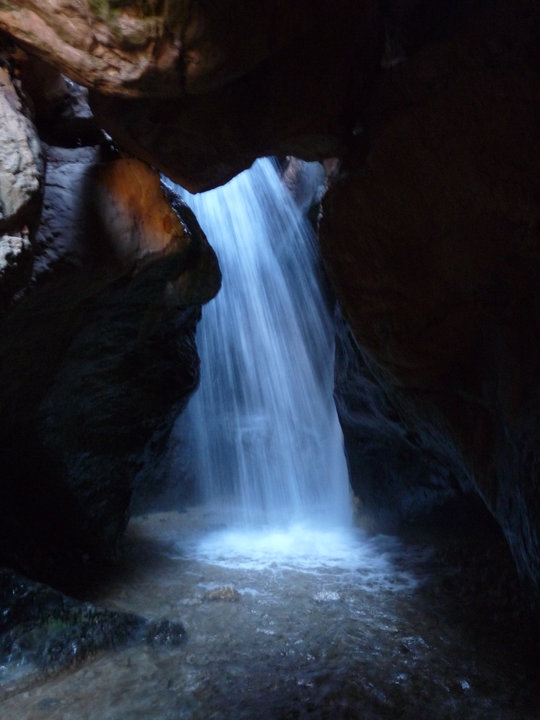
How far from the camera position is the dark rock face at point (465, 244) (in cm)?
347

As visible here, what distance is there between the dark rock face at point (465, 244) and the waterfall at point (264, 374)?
25.9ft

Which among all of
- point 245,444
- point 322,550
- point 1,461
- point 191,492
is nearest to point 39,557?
point 1,461

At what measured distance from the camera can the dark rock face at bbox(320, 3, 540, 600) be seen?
3467mm

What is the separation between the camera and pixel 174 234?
4.70 m

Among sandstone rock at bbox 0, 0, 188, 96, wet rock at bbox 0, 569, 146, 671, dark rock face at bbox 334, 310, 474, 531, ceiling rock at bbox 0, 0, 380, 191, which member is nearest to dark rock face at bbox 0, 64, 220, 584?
ceiling rock at bbox 0, 0, 380, 191

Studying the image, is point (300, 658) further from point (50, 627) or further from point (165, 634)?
point (50, 627)

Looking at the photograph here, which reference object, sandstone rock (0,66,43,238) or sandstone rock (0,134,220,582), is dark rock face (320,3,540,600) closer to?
sandstone rock (0,134,220,582)

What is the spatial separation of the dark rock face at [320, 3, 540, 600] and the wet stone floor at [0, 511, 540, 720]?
0.99m

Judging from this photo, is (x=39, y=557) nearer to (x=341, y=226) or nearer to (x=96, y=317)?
(x=96, y=317)

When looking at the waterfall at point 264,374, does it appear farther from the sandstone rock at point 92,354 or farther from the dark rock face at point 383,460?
the sandstone rock at point 92,354

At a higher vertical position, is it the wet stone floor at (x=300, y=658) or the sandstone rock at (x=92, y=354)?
the sandstone rock at (x=92, y=354)

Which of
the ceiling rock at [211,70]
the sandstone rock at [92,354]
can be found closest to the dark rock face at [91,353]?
the sandstone rock at [92,354]

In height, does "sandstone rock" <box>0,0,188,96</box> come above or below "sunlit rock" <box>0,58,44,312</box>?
above

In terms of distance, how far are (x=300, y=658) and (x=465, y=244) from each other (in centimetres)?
375
